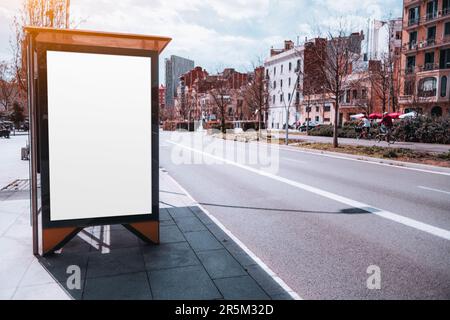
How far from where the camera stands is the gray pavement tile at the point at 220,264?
4.28 meters

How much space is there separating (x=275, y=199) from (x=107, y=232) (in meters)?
4.27

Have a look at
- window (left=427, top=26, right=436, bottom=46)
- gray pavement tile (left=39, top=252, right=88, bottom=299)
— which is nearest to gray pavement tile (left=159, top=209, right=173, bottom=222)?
gray pavement tile (left=39, top=252, right=88, bottom=299)

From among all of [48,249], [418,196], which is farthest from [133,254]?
[418,196]

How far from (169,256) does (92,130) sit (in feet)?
6.31

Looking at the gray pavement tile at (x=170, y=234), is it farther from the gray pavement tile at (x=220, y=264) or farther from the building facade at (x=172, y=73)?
the building facade at (x=172, y=73)

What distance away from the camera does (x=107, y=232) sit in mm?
5836

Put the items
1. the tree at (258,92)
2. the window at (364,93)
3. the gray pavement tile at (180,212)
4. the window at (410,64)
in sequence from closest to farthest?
the gray pavement tile at (180,212) < the tree at (258,92) < the window at (410,64) < the window at (364,93)

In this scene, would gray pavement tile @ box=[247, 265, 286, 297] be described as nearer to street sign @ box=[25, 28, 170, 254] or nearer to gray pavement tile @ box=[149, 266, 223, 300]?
gray pavement tile @ box=[149, 266, 223, 300]

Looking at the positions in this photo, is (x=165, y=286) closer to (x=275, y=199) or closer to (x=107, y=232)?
(x=107, y=232)

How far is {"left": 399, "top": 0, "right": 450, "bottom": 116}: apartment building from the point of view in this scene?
44.9m

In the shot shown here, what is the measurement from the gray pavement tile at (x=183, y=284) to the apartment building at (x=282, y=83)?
65.3m

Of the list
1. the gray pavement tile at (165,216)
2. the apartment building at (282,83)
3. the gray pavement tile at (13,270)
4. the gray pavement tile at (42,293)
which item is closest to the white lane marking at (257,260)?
the gray pavement tile at (165,216)

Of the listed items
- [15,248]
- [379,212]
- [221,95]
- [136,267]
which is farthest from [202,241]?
[221,95]

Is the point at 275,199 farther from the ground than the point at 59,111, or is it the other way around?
the point at 59,111
